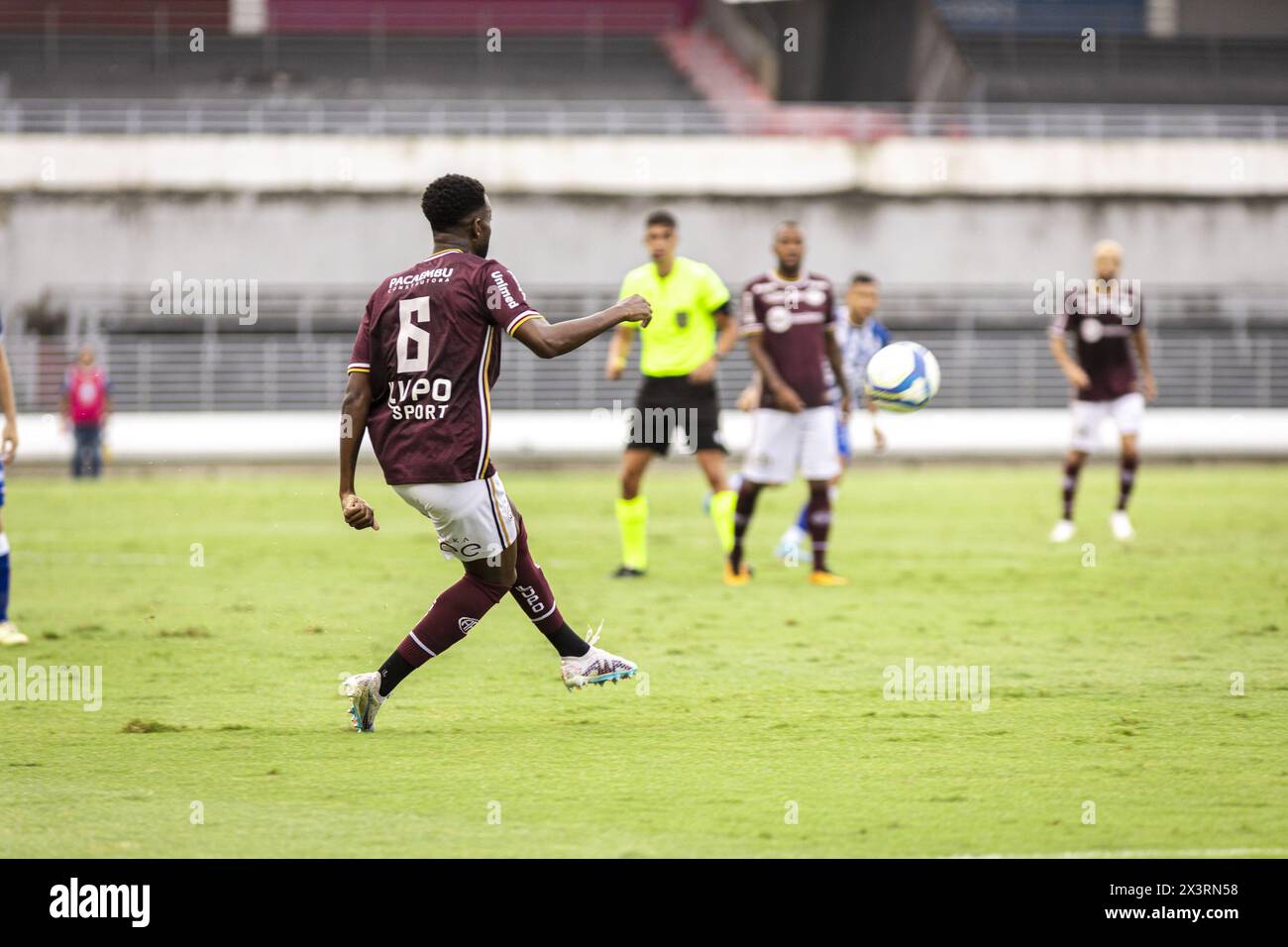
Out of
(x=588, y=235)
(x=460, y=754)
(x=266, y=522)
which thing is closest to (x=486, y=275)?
(x=460, y=754)

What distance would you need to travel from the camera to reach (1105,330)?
15.3 m

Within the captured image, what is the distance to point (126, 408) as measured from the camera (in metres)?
31.2

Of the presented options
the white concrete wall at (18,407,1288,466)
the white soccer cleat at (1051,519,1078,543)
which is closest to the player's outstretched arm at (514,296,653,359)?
the white soccer cleat at (1051,519,1078,543)

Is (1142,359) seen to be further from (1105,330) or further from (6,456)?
(6,456)

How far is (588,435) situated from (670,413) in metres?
15.6

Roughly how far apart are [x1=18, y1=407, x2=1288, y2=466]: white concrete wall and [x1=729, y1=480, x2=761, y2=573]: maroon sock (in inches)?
591

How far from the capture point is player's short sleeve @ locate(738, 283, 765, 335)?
12469 millimetres

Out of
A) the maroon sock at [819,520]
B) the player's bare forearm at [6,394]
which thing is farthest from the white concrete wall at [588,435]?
the player's bare forearm at [6,394]

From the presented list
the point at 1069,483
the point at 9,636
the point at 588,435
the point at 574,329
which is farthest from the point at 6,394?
the point at 588,435

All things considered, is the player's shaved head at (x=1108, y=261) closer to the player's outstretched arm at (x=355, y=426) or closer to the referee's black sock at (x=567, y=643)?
the referee's black sock at (x=567, y=643)

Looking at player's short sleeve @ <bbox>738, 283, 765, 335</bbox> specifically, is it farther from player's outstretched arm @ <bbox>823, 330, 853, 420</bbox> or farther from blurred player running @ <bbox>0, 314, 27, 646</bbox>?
blurred player running @ <bbox>0, 314, 27, 646</bbox>

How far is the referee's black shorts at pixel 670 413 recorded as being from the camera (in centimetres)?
1279
